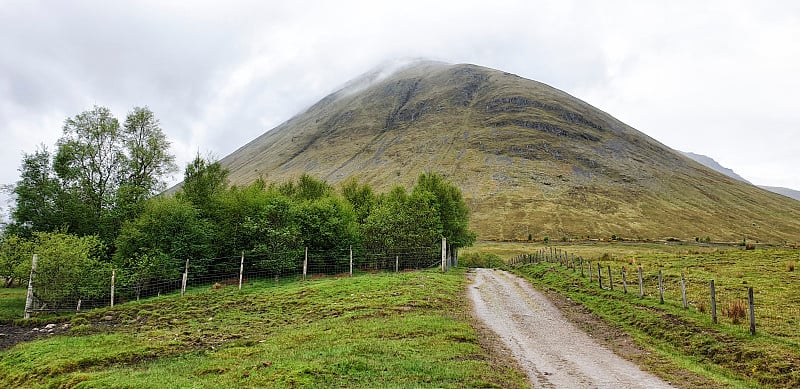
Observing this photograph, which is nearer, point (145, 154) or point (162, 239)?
point (162, 239)

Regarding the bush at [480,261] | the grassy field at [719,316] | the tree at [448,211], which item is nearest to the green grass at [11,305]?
the grassy field at [719,316]

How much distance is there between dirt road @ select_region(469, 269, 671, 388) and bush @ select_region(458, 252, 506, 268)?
39740 mm

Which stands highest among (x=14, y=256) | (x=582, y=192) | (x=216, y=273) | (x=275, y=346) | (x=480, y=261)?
(x=582, y=192)

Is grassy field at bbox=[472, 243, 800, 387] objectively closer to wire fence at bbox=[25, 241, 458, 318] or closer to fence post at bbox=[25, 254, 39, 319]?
wire fence at bbox=[25, 241, 458, 318]

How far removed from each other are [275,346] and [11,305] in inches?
1076

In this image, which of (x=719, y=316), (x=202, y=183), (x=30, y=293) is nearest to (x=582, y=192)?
(x=202, y=183)

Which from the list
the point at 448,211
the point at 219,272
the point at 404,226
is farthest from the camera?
the point at 448,211

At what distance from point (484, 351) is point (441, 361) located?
7.79 ft

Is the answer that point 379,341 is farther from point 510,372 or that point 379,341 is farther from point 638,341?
point 638,341

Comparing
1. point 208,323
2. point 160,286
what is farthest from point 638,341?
point 160,286

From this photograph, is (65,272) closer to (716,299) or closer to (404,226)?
(404,226)

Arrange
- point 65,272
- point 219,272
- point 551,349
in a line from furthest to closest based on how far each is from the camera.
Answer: point 219,272 < point 65,272 < point 551,349

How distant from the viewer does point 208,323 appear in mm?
19297

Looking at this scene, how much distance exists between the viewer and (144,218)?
33.0 m
